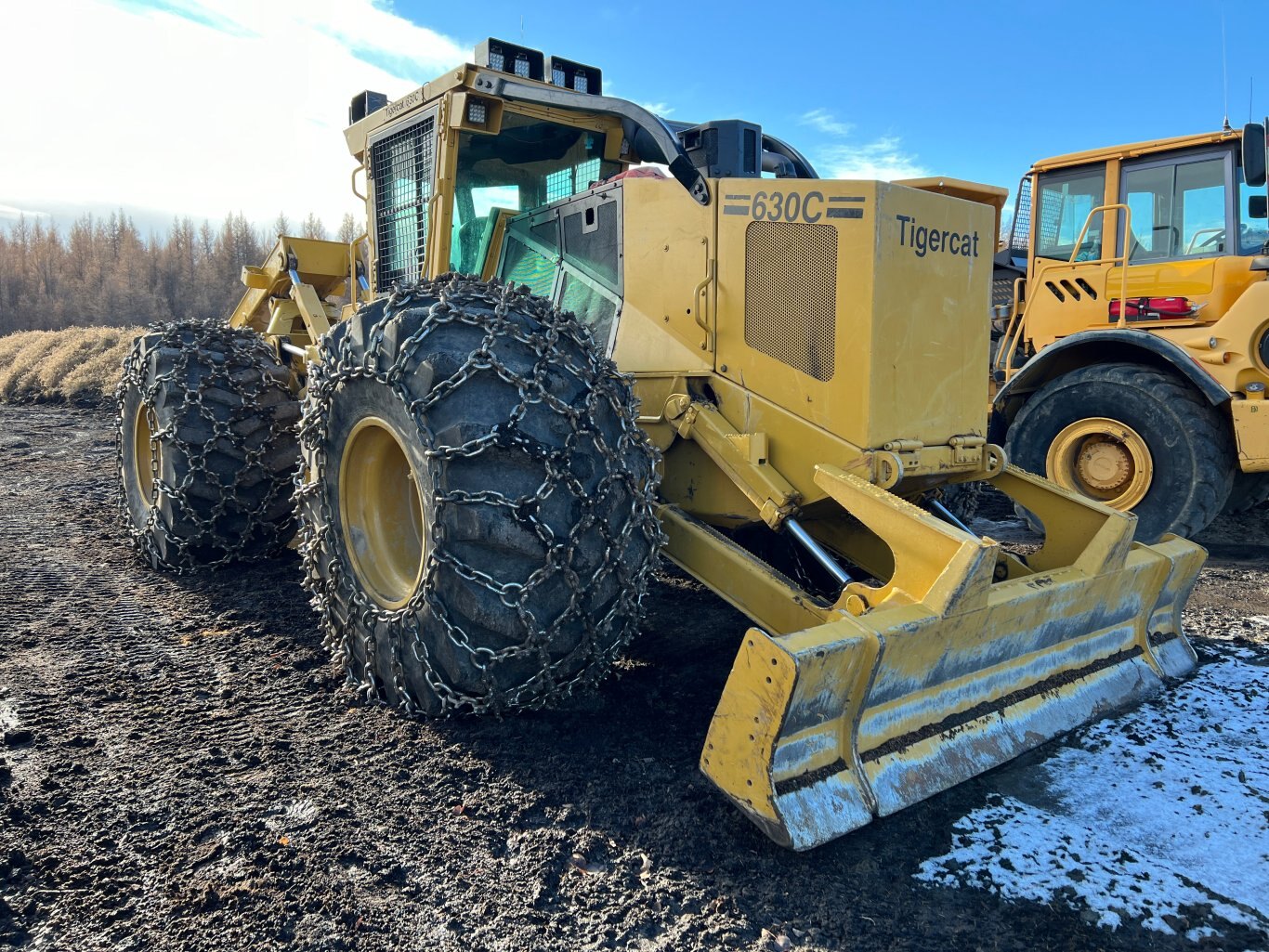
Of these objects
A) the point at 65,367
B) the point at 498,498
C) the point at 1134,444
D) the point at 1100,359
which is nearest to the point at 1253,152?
the point at 1100,359

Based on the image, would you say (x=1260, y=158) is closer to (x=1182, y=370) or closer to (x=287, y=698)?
(x=1182, y=370)

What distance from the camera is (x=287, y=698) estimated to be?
3.23 metres

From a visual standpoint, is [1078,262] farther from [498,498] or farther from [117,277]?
[117,277]

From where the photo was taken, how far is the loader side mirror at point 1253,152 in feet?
17.6

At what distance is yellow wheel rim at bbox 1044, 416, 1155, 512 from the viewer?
5977 millimetres

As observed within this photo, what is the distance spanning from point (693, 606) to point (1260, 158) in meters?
4.41

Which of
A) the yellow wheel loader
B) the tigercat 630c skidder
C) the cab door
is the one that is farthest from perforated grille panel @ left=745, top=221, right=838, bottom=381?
the cab door

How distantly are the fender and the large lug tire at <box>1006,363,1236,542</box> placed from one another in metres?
0.15

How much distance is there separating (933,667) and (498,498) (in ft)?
4.58

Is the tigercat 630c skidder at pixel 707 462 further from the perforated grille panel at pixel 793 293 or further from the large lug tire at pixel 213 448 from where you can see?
the large lug tire at pixel 213 448

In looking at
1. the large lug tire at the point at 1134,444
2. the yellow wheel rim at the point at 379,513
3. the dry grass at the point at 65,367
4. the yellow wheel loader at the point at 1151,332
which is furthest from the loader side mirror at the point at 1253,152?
the dry grass at the point at 65,367

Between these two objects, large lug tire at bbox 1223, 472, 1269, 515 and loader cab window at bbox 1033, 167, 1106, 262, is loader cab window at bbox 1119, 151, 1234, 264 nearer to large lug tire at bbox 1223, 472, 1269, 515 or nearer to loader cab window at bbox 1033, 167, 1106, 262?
loader cab window at bbox 1033, 167, 1106, 262

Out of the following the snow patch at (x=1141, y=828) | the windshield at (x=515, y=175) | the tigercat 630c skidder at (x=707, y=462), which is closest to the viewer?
the snow patch at (x=1141, y=828)

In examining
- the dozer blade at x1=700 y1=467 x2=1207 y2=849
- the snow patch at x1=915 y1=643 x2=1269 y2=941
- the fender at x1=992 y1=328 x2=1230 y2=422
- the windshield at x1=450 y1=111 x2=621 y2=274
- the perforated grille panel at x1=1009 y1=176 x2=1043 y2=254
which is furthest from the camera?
the perforated grille panel at x1=1009 y1=176 x2=1043 y2=254
